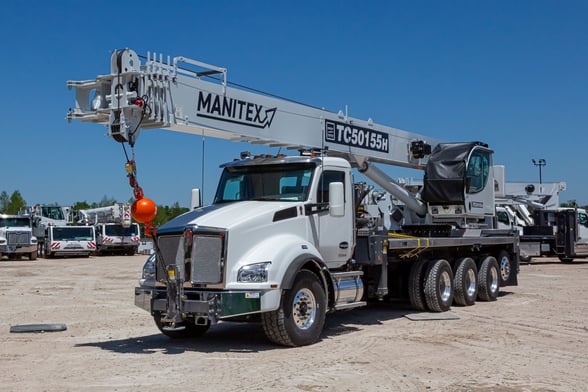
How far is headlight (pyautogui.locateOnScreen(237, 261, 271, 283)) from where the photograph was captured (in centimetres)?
859

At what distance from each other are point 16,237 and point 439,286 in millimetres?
28752

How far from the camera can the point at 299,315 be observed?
920 cm

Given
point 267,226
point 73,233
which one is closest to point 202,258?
point 267,226

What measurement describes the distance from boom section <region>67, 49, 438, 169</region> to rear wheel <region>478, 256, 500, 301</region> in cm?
458

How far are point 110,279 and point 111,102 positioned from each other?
14.3 metres

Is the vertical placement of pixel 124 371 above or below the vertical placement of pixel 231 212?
below

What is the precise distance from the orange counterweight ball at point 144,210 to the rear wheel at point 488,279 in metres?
8.67

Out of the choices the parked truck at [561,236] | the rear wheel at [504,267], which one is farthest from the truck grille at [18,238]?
the rear wheel at [504,267]

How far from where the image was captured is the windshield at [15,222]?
3647cm

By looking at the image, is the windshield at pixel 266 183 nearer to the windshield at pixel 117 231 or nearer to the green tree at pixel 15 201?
the windshield at pixel 117 231

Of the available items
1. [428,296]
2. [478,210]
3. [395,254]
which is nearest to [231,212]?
[395,254]

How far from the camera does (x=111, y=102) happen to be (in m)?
8.98

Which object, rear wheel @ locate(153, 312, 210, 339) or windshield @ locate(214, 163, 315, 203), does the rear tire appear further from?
rear wheel @ locate(153, 312, 210, 339)

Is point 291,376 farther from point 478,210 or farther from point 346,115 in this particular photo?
point 478,210
